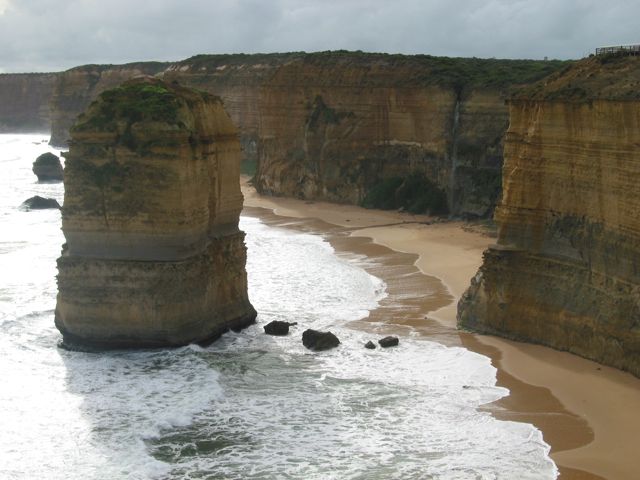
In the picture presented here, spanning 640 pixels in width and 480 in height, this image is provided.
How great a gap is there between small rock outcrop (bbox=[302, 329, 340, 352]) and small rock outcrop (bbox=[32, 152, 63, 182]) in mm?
45246

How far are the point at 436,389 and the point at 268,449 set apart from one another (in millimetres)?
3954

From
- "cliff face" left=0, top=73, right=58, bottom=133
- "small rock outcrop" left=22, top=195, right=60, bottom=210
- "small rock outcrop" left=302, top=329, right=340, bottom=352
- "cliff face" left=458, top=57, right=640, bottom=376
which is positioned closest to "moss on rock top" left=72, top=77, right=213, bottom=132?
"small rock outcrop" left=302, top=329, right=340, bottom=352

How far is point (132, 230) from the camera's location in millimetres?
19656

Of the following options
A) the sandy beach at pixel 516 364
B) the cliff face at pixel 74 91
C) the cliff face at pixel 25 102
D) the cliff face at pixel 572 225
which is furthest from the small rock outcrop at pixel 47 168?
the cliff face at pixel 25 102

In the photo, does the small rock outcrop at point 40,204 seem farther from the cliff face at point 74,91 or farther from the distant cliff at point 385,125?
the cliff face at point 74,91

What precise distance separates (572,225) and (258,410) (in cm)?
770

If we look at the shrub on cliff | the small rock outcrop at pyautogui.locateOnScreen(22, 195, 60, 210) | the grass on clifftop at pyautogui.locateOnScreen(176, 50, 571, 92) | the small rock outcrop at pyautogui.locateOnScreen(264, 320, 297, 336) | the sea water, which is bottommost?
the sea water

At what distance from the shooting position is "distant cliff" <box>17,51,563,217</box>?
1576 inches

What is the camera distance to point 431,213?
4144 cm

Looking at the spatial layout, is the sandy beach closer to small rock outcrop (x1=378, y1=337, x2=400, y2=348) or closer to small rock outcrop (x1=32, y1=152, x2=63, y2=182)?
small rock outcrop (x1=378, y1=337, x2=400, y2=348)

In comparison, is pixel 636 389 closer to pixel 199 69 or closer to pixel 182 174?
pixel 182 174

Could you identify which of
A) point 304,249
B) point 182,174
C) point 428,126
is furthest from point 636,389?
point 428,126

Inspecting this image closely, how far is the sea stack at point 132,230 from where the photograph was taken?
19.5m

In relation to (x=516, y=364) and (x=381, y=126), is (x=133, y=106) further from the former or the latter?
(x=381, y=126)
